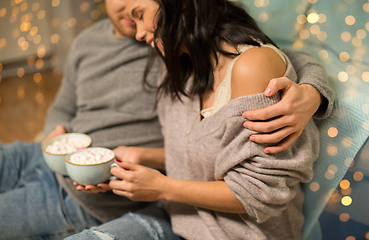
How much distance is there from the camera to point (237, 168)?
2.07 ft

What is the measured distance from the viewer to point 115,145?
0.98 m

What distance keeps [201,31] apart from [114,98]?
0.44 metres

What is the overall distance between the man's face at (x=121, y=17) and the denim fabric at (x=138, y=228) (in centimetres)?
62

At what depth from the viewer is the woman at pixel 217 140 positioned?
0.60 meters

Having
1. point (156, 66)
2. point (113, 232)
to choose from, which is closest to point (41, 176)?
point (113, 232)

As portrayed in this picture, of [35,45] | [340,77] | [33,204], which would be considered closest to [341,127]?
[340,77]

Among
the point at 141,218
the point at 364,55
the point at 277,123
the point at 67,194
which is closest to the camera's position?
the point at 277,123

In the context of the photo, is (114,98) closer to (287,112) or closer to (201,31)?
(201,31)

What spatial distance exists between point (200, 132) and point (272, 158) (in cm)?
20

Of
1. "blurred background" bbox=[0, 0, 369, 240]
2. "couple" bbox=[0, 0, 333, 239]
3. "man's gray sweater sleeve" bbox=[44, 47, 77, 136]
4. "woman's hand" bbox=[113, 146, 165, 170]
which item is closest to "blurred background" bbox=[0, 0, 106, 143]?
"man's gray sweater sleeve" bbox=[44, 47, 77, 136]

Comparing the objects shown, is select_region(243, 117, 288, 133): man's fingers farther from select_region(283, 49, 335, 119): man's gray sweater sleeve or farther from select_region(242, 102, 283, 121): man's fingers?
select_region(283, 49, 335, 119): man's gray sweater sleeve

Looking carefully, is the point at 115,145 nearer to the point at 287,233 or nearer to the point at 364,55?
the point at 287,233

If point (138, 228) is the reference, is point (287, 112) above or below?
above

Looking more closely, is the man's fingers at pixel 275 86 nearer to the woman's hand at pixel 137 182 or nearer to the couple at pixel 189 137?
the couple at pixel 189 137
